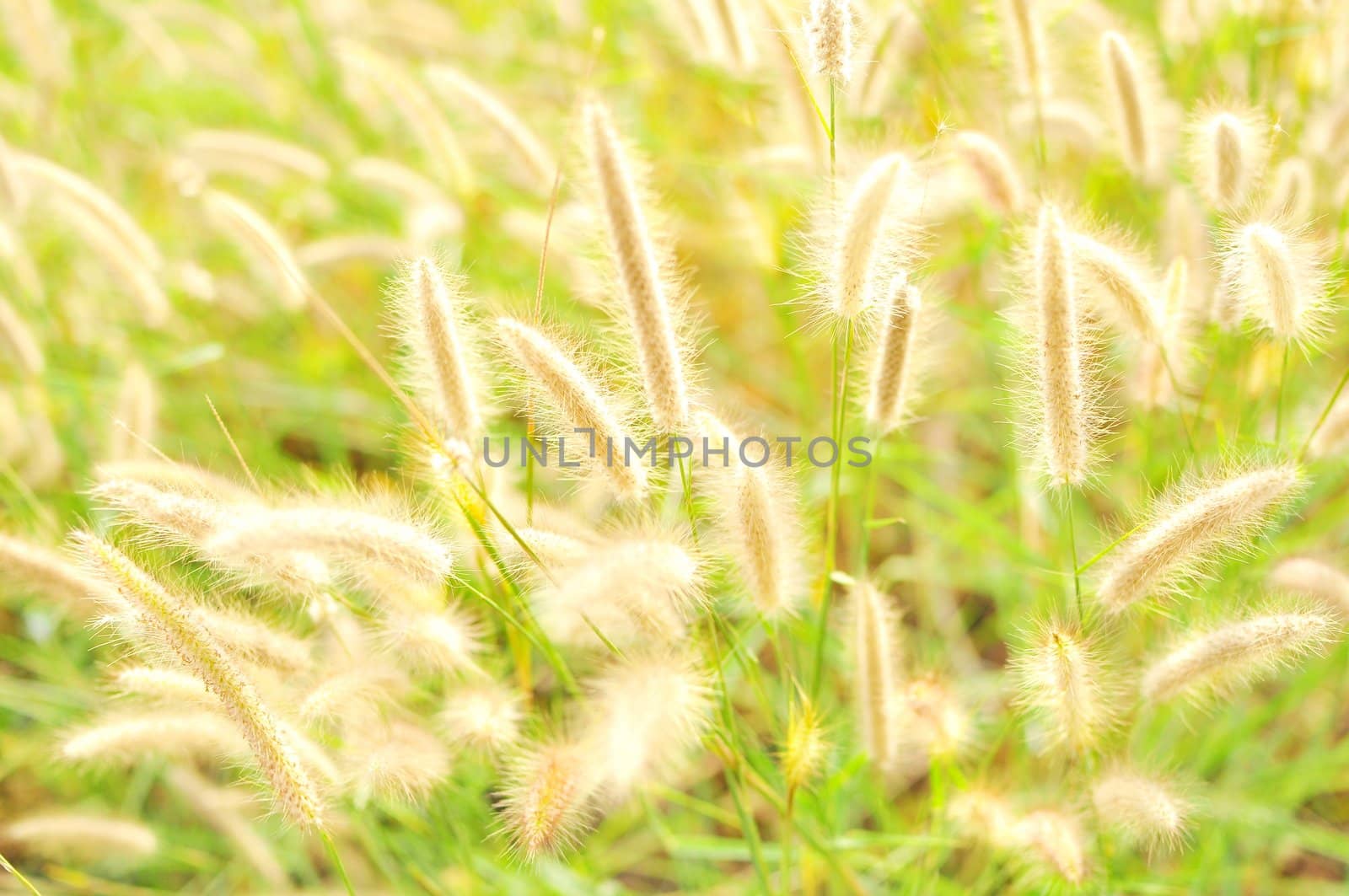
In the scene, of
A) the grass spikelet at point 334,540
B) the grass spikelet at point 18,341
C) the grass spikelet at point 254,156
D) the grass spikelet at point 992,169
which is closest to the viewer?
the grass spikelet at point 334,540

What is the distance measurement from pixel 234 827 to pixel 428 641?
1.01 m

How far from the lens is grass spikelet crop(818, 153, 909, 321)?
1314 mm

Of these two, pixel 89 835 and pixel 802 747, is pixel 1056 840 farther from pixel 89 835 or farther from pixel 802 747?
pixel 89 835

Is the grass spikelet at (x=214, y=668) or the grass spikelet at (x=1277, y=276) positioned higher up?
the grass spikelet at (x=1277, y=276)

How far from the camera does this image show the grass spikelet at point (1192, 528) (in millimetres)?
1296

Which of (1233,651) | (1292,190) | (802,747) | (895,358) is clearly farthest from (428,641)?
(1292,190)

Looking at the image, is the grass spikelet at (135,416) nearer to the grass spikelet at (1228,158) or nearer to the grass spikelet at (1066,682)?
the grass spikelet at (1066,682)

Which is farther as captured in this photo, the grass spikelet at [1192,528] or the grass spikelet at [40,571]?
the grass spikelet at [40,571]

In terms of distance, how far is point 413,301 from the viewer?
1.36 meters

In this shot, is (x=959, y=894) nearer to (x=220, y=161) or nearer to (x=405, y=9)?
(x=220, y=161)

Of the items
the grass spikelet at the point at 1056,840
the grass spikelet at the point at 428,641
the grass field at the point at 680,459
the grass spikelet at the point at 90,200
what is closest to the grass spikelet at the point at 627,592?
the grass field at the point at 680,459

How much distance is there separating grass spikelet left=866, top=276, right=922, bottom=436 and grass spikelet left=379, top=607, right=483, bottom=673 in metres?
0.70

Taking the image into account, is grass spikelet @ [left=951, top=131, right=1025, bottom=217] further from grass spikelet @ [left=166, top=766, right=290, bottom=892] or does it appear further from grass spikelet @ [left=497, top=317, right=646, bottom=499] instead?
grass spikelet @ [left=166, top=766, right=290, bottom=892]

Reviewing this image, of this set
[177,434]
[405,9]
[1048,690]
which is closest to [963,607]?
[1048,690]
